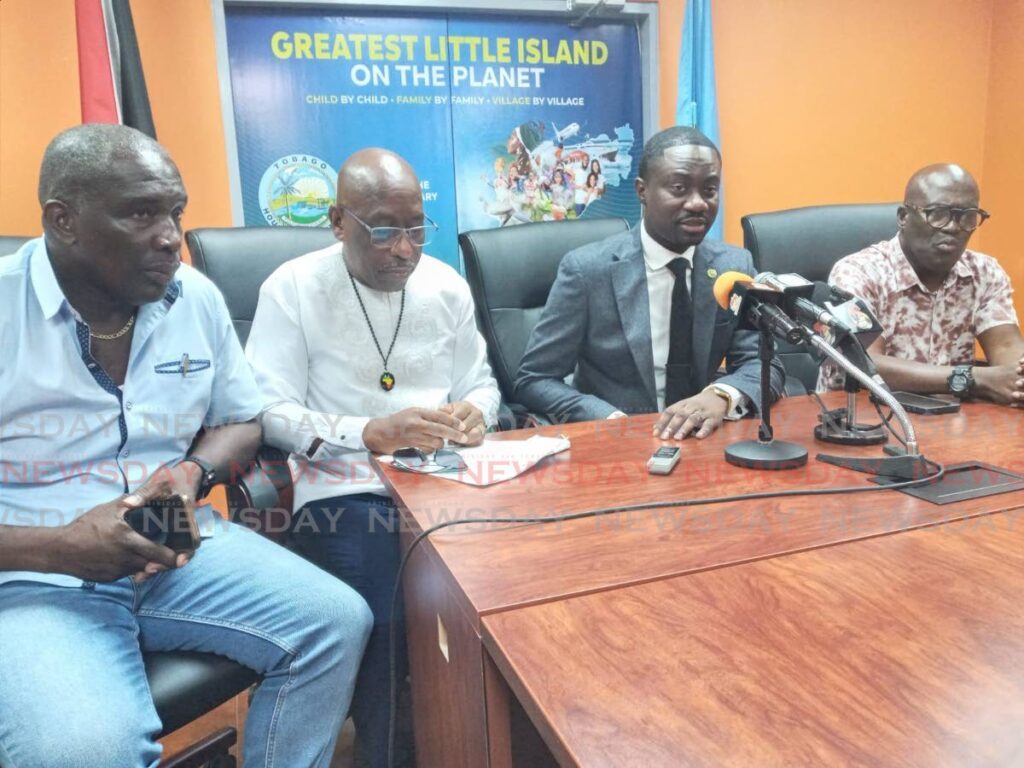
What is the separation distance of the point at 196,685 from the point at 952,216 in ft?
6.45

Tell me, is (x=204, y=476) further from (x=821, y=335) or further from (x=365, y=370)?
(x=821, y=335)

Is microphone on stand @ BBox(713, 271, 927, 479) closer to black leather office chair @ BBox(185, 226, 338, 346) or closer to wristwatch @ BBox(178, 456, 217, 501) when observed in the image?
wristwatch @ BBox(178, 456, 217, 501)

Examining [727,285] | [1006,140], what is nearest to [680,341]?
[727,285]

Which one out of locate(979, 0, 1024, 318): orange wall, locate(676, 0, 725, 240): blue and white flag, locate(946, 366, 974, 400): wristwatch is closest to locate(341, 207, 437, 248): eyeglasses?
locate(946, 366, 974, 400): wristwatch

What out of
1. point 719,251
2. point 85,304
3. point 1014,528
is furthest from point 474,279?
point 1014,528

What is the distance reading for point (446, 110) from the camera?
331 centimetres

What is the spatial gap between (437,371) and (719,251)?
0.84 meters

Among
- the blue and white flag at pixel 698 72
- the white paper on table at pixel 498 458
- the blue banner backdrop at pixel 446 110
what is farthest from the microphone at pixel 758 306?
the blue banner backdrop at pixel 446 110

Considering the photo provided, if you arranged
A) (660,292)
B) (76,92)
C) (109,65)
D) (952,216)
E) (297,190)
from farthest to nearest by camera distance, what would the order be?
(297,190) < (76,92) < (109,65) < (660,292) < (952,216)

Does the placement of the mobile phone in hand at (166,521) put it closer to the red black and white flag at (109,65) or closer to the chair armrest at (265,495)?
the chair armrest at (265,495)

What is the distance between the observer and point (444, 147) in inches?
131

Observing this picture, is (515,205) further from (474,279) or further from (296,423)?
(296,423)

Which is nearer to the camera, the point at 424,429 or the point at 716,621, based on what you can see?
the point at 716,621

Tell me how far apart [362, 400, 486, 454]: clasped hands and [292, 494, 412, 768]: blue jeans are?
0.21 metres
